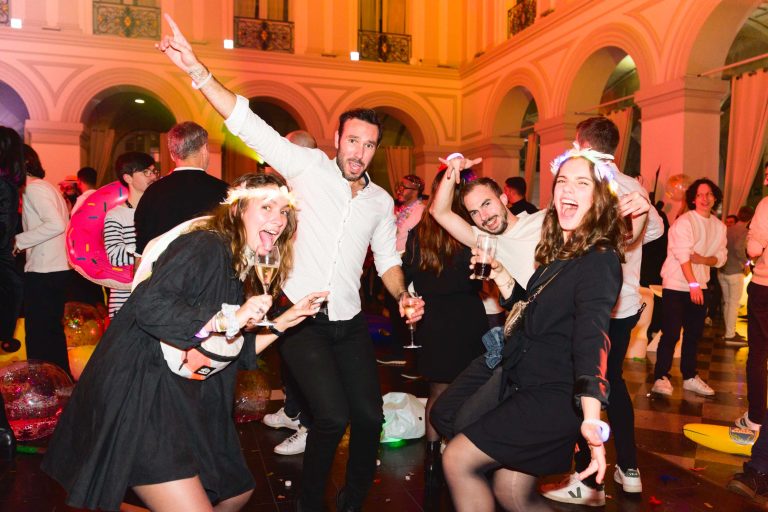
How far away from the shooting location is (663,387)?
5.18 meters

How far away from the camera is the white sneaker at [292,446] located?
376 centimetres

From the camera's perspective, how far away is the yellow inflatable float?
3916 millimetres

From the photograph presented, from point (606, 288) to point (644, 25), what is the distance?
314 inches

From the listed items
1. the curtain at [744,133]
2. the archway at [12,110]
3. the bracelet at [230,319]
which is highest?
the archway at [12,110]

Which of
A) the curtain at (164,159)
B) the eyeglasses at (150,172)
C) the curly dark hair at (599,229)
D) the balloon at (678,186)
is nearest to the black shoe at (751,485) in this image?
the curly dark hair at (599,229)

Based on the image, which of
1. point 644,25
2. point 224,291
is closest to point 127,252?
point 224,291

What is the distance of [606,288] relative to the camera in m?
1.88

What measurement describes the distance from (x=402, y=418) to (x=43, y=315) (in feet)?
8.49

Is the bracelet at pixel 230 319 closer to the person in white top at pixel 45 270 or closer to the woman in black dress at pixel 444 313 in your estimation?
the woman in black dress at pixel 444 313

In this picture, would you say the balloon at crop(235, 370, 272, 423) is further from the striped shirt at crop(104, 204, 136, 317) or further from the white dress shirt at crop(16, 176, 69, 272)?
the white dress shirt at crop(16, 176, 69, 272)

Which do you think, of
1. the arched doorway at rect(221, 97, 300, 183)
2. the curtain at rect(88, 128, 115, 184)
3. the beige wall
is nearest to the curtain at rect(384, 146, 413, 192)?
the arched doorway at rect(221, 97, 300, 183)

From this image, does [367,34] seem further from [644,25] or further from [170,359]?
[170,359]

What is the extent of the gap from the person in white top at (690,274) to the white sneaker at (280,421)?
3004 millimetres

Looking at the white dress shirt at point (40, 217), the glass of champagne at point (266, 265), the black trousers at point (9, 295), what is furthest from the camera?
the white dress shirt at point (40, 217)
